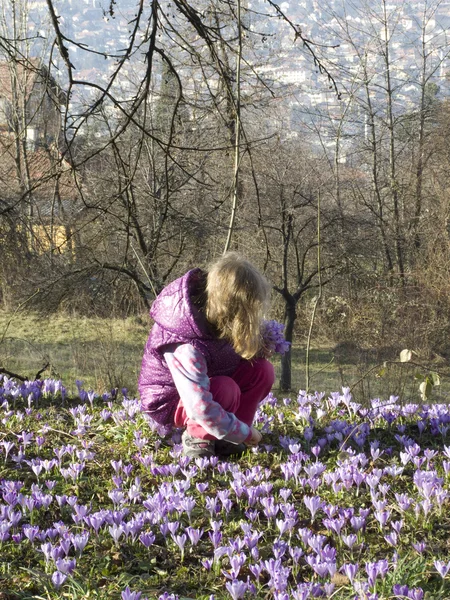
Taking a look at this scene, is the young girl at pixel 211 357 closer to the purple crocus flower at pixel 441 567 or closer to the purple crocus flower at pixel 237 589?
the purple crocus flower at pixel 237 589

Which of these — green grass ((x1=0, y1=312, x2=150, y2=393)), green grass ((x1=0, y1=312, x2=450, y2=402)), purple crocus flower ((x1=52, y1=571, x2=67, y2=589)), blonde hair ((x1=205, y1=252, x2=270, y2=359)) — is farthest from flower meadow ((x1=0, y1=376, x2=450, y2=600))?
green grass ((x1=0, y1=312, x2=150, y2=393))

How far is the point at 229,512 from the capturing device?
2889 millimetres

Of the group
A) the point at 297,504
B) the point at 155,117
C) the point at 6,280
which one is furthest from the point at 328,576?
the point at 155,117

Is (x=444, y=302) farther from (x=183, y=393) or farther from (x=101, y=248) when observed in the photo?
A: (x=183, y=393)

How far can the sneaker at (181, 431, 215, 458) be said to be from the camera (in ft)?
11.3

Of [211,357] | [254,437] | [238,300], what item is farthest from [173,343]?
[254,437]

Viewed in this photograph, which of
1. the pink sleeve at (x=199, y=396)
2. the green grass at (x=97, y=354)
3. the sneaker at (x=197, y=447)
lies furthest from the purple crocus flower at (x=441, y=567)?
the green grass at (x=97, y=354)

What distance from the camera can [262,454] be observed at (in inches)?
141

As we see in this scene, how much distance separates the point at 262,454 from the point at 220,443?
222 mm

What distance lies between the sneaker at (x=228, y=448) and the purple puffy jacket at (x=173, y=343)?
29cm

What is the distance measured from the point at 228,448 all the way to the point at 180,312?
2.59ft

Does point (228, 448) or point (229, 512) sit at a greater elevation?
point (228, 448)

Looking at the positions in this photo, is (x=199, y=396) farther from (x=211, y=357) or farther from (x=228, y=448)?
(x=228, y=448)

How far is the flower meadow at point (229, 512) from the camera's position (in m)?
2.26
